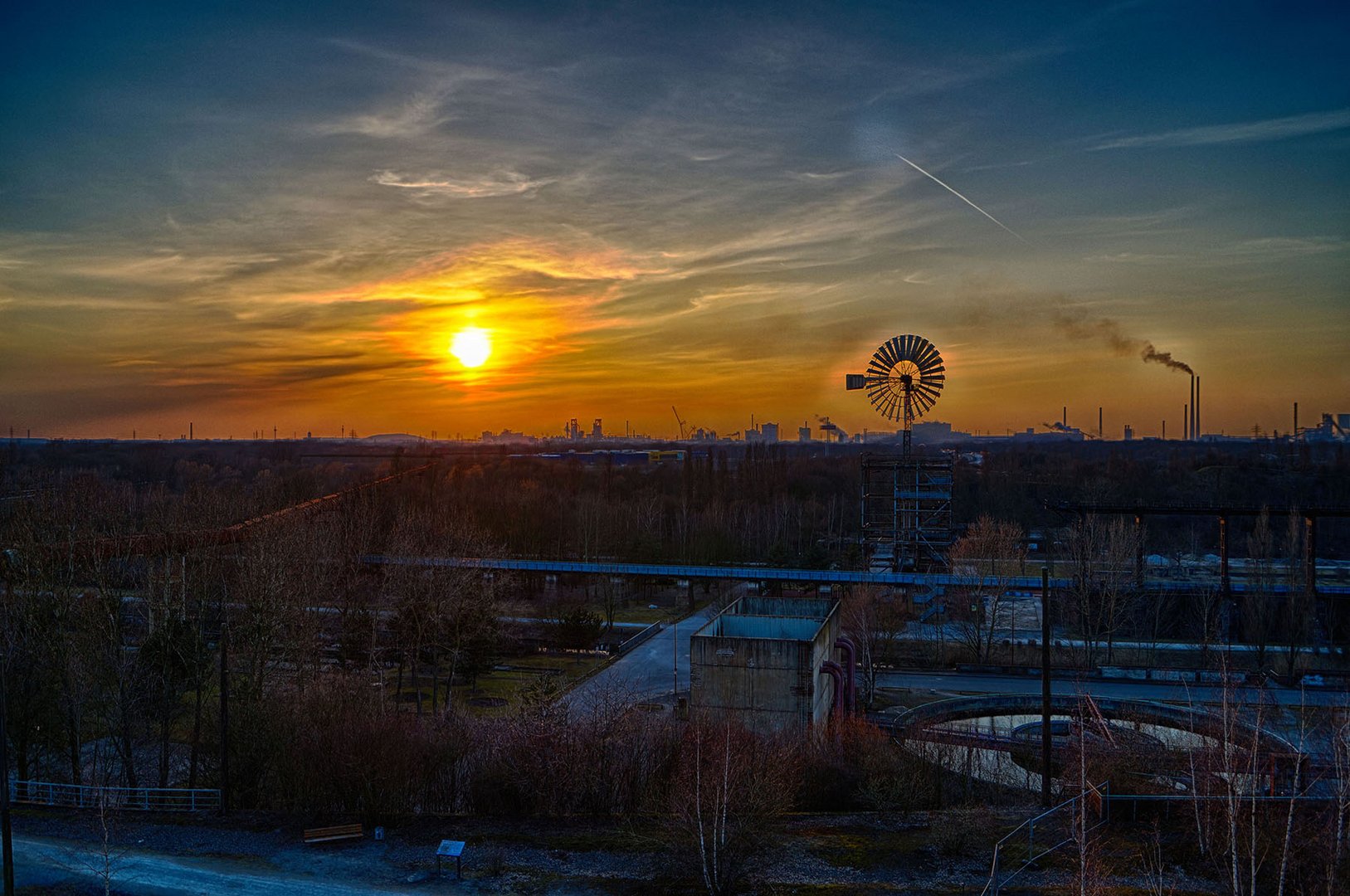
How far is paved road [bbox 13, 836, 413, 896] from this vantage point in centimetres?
1397

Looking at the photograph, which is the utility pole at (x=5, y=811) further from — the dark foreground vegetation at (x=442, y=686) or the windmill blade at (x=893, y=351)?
the windmill blade at (x=893, y=351)

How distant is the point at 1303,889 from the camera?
42.7 feet

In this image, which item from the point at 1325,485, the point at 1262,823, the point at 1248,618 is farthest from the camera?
the point at 1325,485

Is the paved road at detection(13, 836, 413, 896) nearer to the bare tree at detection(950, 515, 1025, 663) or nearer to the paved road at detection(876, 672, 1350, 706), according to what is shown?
the paved road at detection(876, 672, 1350, 706)

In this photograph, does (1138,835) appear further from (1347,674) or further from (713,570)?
(713,570)

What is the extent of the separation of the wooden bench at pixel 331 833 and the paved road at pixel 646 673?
31.6ft

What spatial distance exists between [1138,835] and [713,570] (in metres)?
31.1

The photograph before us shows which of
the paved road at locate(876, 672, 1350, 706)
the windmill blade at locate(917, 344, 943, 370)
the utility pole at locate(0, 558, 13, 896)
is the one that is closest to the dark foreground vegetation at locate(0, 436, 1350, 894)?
the paved road at locate(876, 672, 1350, 706)

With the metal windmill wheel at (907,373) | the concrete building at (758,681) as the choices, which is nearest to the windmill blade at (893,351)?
the metal windmill wheel at (907,373)

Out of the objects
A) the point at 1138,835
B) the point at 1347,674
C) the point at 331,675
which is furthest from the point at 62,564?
the point at 1347,674

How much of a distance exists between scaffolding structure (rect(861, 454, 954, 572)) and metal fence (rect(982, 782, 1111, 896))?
29.5 m

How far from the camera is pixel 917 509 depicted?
46.2 metres

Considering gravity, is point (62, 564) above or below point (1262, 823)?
above

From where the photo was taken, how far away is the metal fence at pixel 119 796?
17594mm
